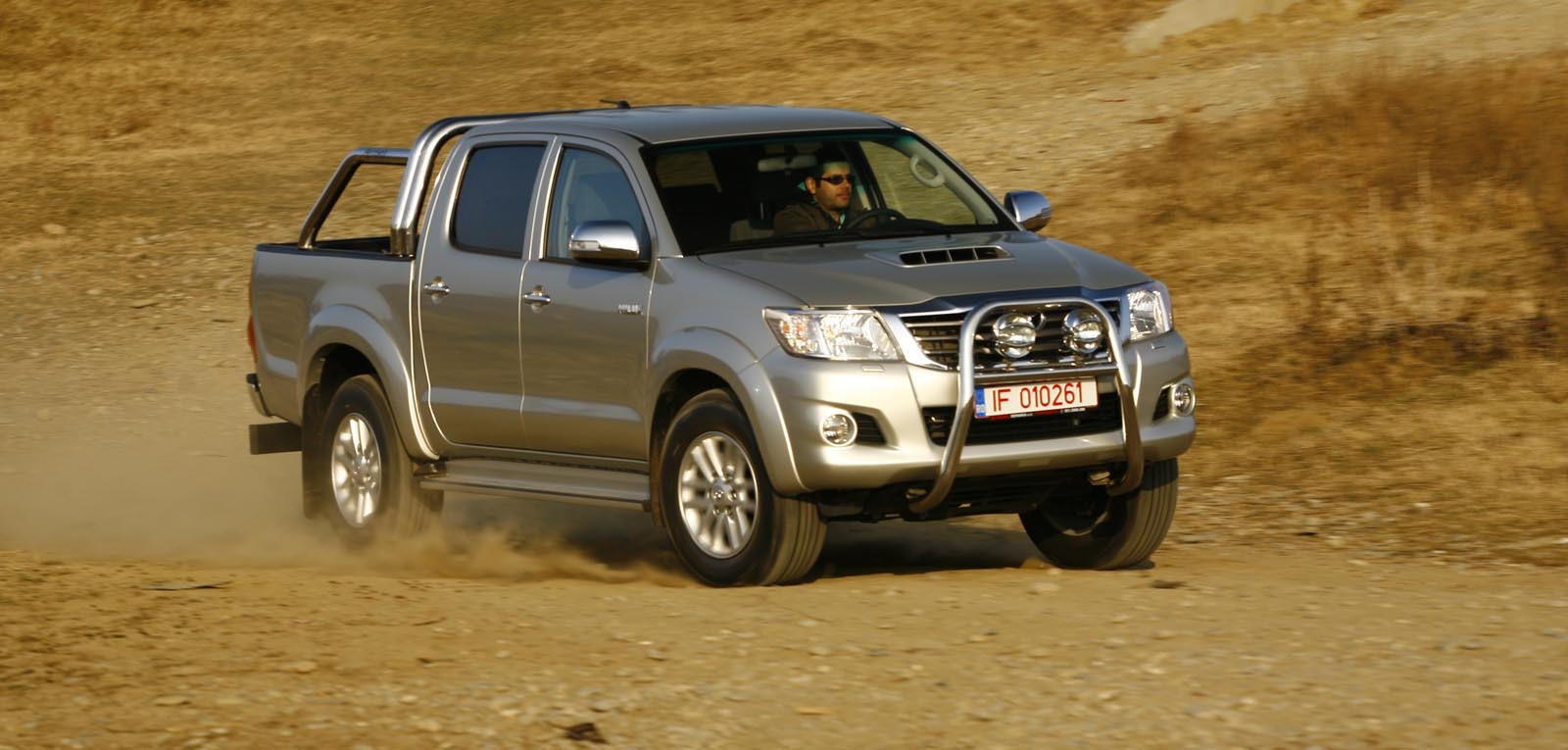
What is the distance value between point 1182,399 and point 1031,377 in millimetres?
796

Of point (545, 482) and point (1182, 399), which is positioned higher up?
point (1182, 399)

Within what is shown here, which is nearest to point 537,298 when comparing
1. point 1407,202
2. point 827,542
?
point 827,542

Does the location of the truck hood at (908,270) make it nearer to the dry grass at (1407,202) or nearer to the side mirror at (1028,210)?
the side mirror at (1028,210)

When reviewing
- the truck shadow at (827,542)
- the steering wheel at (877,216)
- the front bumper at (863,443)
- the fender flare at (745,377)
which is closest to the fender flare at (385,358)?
the truck shadow at (827,542)

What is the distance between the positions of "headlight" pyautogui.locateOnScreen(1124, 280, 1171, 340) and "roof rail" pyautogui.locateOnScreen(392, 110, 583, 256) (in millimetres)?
2675

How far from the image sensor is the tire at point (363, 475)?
9.72 metres

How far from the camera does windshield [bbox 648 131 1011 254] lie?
8477 millimetres

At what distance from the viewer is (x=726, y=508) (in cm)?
805

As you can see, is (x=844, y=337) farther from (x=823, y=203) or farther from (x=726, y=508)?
(x=823, y=203)

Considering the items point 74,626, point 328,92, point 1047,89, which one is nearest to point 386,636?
point 74,626

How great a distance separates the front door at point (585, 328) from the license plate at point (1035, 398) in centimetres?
134

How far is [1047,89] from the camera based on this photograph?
22812 mm

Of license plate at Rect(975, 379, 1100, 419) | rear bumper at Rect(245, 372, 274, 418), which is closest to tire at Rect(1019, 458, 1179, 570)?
license plate at Rect(975, 379, 1100, 419)

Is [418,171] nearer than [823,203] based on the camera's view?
No
